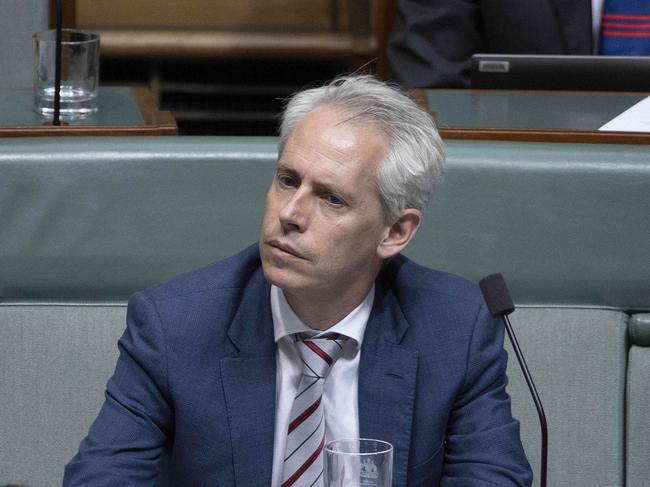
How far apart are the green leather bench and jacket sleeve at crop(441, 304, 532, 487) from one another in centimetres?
22

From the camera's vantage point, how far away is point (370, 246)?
1.47 m

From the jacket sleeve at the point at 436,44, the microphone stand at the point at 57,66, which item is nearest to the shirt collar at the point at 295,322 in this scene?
the microphone stand at the point at 57,66

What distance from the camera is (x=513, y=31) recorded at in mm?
2566

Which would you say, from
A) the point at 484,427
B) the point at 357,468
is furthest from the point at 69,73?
the point at 357,468

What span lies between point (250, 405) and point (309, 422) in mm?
79

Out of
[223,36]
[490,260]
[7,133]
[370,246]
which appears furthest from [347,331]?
[223,36]

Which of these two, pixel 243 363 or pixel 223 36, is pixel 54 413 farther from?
pixel 223 36

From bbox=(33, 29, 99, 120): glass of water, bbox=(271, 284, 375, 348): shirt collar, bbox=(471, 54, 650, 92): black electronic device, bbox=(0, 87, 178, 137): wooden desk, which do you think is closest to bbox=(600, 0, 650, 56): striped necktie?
bbox=(471, 54, 650, 92): black electronic device

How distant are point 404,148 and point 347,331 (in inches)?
9.6

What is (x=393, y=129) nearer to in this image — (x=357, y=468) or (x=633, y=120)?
(x=357, y=468)

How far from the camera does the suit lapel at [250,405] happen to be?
1.46 metres

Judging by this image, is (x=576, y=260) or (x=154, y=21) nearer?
(x=576, y=260)

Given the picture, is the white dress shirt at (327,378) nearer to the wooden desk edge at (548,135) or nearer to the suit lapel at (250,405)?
the suit lapel at (250,405)

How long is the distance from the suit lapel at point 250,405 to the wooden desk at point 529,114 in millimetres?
539
